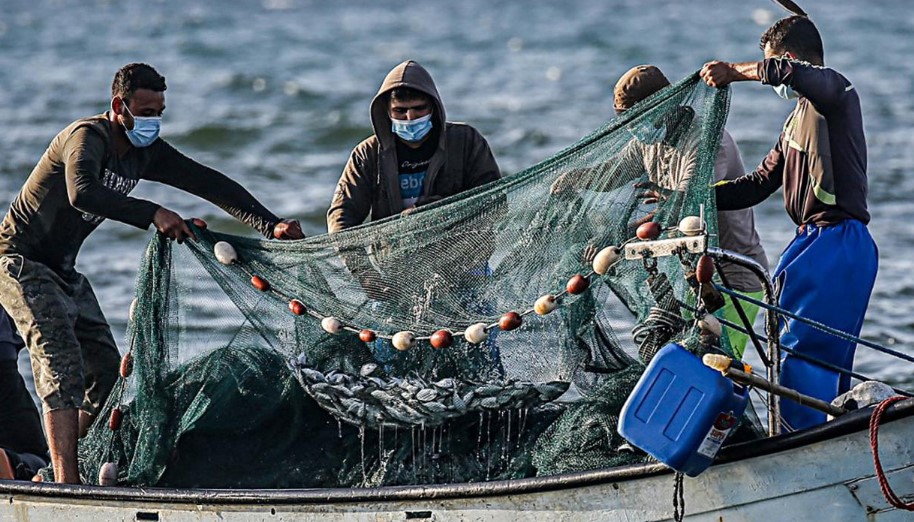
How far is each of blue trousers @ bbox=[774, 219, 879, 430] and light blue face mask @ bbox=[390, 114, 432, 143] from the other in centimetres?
176

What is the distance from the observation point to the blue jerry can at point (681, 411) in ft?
17.2

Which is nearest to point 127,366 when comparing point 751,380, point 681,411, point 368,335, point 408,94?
point 368,335

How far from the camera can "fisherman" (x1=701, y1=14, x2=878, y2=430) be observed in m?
5.98

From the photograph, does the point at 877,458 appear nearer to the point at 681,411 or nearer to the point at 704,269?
the point at 681,411

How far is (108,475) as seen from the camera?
6.45 m

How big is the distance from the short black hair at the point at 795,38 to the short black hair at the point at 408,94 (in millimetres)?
1586

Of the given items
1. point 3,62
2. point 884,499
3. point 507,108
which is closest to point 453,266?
point 884,499

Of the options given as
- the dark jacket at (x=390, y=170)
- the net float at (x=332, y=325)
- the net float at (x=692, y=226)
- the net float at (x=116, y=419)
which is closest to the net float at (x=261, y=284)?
the net float at (x=332, y=325)

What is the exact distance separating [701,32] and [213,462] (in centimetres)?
2854

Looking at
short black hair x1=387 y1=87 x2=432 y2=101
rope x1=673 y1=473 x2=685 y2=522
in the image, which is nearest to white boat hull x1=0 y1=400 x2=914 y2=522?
rope x1=673 y1=473 x2=685 y2=522

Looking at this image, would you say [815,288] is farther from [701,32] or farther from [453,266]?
[701,32]

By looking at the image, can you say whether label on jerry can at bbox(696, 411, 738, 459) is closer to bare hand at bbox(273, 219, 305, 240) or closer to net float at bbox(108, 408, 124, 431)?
bare hand at bbox(273, 219, 305, 240)

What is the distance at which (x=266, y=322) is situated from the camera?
642 cm

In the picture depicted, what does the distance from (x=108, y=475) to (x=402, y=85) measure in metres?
2.14
